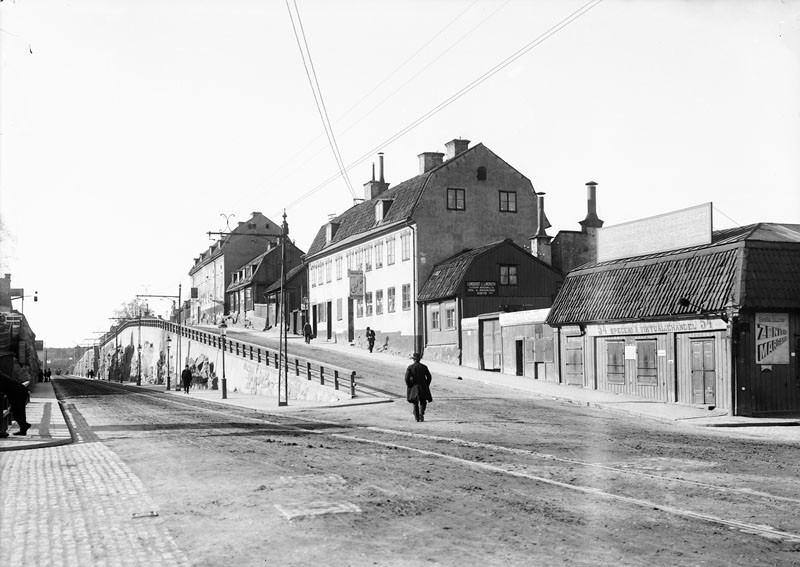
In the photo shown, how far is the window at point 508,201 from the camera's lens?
48.0 meters

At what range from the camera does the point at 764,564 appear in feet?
21.9

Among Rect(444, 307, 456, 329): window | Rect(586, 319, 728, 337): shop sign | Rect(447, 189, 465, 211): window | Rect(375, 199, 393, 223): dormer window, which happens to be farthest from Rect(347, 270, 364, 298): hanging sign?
Rect(586, 319, 728, 337): shop sign

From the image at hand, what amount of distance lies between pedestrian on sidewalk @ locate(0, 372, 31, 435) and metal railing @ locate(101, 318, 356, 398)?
13.6 m

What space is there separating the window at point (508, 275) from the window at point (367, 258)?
476 inches

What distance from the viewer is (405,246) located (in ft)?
154

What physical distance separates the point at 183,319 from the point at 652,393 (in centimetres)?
10708

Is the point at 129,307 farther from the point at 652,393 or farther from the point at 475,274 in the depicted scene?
the point at 652,393

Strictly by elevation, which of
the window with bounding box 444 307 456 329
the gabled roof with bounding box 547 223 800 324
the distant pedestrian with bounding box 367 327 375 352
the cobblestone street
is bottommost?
the cobblestone street

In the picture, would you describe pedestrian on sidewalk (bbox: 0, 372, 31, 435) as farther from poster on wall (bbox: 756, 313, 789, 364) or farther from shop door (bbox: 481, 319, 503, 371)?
shop door (bbox: 481, 319, 503, 371)

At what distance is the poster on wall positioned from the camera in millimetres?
24031

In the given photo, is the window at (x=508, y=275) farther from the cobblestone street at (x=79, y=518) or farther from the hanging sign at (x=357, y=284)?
the cobblestone street at (x=79, y=518)

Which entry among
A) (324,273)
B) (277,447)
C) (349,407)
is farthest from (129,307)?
(277,447)

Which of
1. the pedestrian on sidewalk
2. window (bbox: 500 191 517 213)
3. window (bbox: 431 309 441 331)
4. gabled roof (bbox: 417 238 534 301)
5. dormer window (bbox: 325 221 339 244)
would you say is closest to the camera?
the pedestrian on sidewalk

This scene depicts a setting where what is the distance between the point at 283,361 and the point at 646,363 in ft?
64.2
